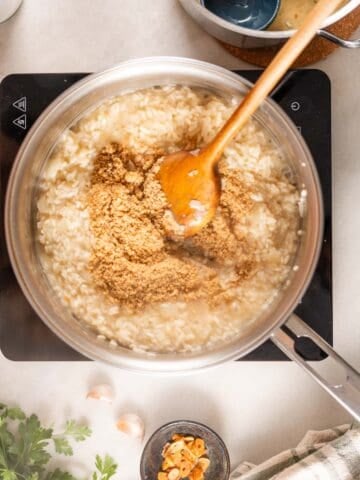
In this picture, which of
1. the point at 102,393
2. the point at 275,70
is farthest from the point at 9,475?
the point at 275,70

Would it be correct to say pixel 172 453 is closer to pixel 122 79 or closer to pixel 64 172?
pixel 64 172

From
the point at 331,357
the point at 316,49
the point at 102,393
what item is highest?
the point at 316,49

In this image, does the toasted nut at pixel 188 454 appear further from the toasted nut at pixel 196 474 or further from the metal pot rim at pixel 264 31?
the metal pot rim at pixel 264 31

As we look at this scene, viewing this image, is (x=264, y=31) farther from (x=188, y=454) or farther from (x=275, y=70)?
(x=188, y=454)

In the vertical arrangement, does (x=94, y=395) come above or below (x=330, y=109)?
below

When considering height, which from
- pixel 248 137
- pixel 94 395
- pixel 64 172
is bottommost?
pixel 94 395

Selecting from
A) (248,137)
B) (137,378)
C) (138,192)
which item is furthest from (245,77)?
(137,378)
